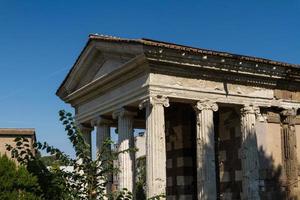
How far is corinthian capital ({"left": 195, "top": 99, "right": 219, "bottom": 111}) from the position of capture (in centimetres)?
1360

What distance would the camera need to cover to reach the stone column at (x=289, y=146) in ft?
49.1

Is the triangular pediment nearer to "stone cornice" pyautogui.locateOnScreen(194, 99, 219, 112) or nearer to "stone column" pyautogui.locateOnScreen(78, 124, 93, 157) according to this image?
"stone column" pyautogui.locateOnScreen(78, 124, 93, 157)

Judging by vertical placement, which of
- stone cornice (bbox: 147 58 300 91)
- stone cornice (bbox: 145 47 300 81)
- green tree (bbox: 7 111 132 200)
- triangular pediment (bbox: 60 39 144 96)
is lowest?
green tree (bbox: 7 111 132 200)

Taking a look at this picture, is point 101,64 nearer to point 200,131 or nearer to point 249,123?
point 200,131

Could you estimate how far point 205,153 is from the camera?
13.5m

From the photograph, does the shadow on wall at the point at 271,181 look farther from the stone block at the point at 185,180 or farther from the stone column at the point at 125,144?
the stone column at the point at 125,144

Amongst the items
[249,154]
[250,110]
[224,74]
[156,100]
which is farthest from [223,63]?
[249,154]

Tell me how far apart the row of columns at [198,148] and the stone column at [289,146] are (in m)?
1.24

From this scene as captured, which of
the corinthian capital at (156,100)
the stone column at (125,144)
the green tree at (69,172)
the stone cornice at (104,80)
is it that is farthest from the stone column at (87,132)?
the green tree at (69,172)

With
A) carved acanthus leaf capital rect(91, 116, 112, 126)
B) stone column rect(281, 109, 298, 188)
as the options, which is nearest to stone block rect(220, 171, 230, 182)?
stone column rect(281, 109, 298, 188)

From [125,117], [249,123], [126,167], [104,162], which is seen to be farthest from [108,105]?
[104,162]

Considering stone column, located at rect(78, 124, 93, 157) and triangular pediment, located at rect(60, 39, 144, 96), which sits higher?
triangular pediment, located at rect(60, 39, 144, 96)

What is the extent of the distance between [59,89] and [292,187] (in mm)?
9148

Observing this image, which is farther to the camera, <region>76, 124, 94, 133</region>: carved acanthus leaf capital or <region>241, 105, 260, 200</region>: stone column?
<region>76, 124, 94, 133</region>: carved acanthus leaf capital
